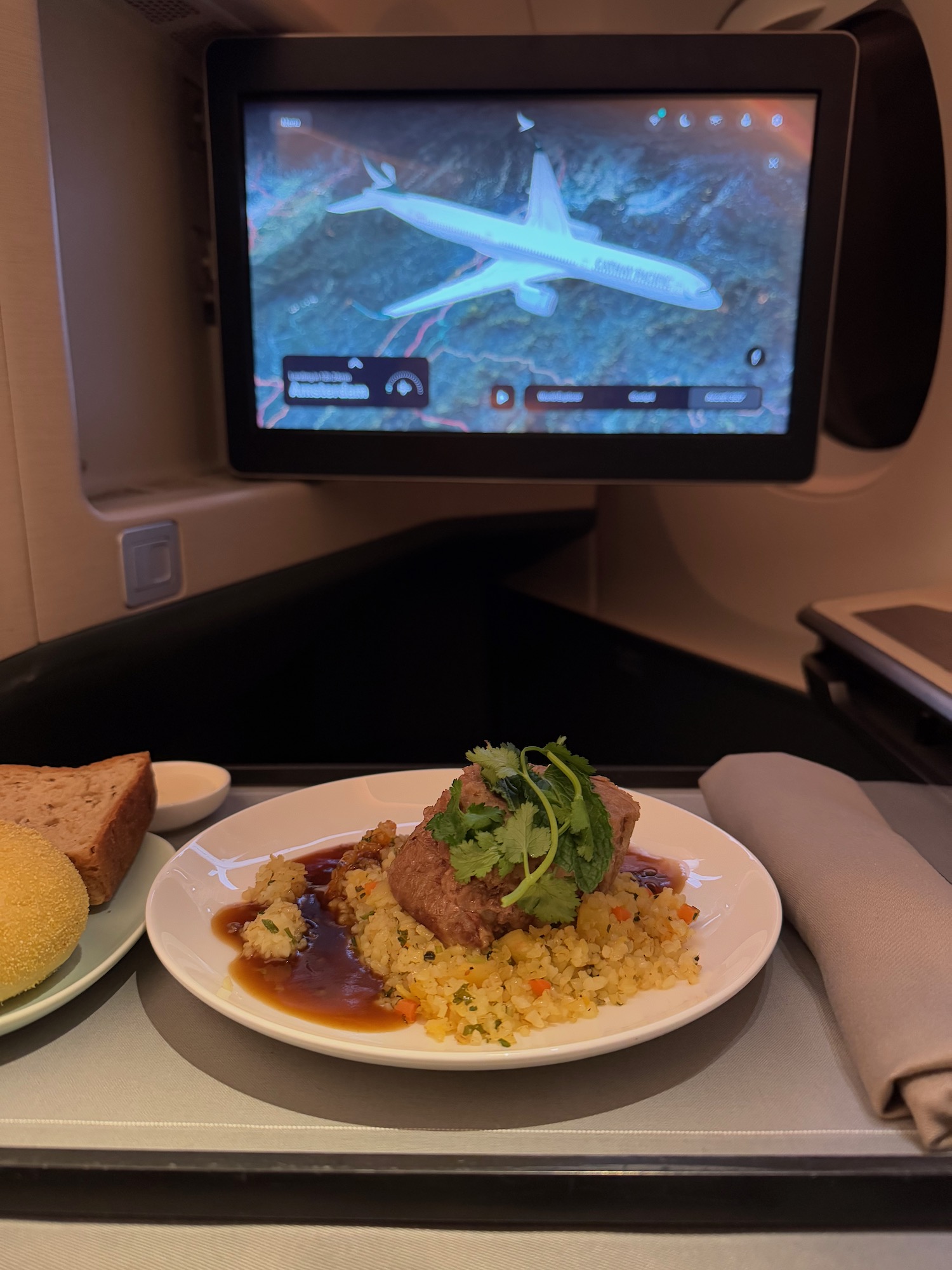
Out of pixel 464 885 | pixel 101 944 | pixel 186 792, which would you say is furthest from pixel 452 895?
pixel 186 792

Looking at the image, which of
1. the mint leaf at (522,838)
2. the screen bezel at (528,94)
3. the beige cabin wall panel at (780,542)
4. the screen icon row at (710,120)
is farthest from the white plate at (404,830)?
the beige cabin wall panel at (780,542)

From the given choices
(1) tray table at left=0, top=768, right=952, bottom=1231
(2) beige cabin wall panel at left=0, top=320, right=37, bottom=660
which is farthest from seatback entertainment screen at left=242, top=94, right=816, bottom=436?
(1) tray table at left=0, top=768, right=952, bottom=1231

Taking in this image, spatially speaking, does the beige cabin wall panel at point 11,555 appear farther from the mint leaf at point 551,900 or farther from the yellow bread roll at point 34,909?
the mint leaf at point 551,900

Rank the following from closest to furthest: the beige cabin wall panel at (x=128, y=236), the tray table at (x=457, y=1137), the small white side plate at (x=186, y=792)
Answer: the tray table at (x=457, y=1137) < the small white side plate at (x=186, y=792) < the beige cabin wall panel at (x=128, y=236)

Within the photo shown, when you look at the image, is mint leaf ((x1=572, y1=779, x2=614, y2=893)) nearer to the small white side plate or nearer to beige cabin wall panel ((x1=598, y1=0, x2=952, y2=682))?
the small white side plate

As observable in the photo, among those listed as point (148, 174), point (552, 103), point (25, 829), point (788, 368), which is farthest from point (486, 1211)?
point (148, 174)

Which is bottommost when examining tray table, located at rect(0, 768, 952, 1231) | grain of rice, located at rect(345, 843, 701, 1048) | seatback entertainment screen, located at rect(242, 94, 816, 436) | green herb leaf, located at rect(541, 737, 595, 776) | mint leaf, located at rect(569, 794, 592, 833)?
tray table, located at rect(0, 768, 952, 1231)
